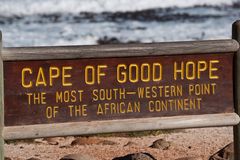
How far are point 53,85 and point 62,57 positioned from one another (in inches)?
6.0

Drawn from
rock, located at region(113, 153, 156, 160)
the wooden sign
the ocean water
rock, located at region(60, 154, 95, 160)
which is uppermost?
the wooden sign

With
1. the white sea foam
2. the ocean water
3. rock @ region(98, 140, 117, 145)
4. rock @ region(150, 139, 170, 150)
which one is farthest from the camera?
the white sea foam

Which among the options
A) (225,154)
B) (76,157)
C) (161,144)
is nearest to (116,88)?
(76,157)

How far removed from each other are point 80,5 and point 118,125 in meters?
16.9

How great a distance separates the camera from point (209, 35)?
1900 cm

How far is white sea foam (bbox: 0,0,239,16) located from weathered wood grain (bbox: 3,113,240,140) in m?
15.9

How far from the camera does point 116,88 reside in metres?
4.52

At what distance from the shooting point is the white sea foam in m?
20.6

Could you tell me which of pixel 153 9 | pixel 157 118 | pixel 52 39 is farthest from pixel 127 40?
pixel 157 118

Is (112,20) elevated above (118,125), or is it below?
below

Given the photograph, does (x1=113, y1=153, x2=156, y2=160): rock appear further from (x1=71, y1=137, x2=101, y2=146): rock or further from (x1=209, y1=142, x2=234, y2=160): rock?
(x1=71, y1=137, x2=101, y2=146): rock

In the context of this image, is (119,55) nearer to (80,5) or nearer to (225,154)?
(225,154)

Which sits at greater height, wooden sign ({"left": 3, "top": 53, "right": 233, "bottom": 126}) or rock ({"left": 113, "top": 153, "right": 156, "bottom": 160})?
wooden sign ({"left": 3, "top": 53, "right": 233, "bottom": 126})

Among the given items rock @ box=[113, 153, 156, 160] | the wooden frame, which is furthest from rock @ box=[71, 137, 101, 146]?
the wooden frame
